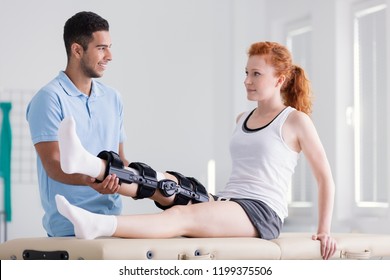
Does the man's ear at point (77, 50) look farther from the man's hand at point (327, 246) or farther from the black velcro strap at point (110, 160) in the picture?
the man's hand at point (327, 246)

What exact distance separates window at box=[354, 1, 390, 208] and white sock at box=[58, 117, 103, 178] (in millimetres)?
2311

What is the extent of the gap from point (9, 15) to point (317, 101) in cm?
183

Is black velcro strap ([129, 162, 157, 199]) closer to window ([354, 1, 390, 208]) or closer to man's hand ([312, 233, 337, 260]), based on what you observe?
man's hand ([312, 233, 337, 260])

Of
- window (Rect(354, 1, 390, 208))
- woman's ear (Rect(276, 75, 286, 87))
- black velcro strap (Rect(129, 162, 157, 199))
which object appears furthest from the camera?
window (Rect(354, 1, 390, 208))

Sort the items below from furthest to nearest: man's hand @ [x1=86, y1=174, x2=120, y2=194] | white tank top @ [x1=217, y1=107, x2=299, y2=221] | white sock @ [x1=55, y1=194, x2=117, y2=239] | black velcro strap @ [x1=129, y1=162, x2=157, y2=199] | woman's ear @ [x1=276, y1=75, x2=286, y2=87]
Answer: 1. woman's ear @ [x1=276, y1=75, x2=286, y2=87]
2. white tank top @ [x1=217, y1=107, x2=299, y2=221]
3. black velcro strap @ [x1=129, y1=162, x2=157, y2=199]
4. man's hand @ [x1=86, y1=174, x2=120, y2=194]
5. white sock @ [x1=55, y1=194, x2=117, y2=239]

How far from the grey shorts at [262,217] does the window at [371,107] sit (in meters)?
1.69

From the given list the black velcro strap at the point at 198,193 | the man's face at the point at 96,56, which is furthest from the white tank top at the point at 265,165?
the man's face at the point at 96,56

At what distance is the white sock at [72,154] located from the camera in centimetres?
187

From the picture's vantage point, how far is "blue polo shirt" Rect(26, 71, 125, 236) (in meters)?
2.28

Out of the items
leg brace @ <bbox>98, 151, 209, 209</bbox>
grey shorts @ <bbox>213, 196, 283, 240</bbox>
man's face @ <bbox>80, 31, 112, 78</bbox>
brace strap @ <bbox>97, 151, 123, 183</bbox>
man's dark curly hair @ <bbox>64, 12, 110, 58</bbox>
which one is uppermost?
man's dark curly hair @ <bbox>64, 12, 110, 58</bbox>

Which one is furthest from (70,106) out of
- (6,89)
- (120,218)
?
(6,89)

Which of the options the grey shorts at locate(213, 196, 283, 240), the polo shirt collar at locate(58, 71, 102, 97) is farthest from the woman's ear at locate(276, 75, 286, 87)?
the polo shirt collar at locate(58, 71, 102, 97)
